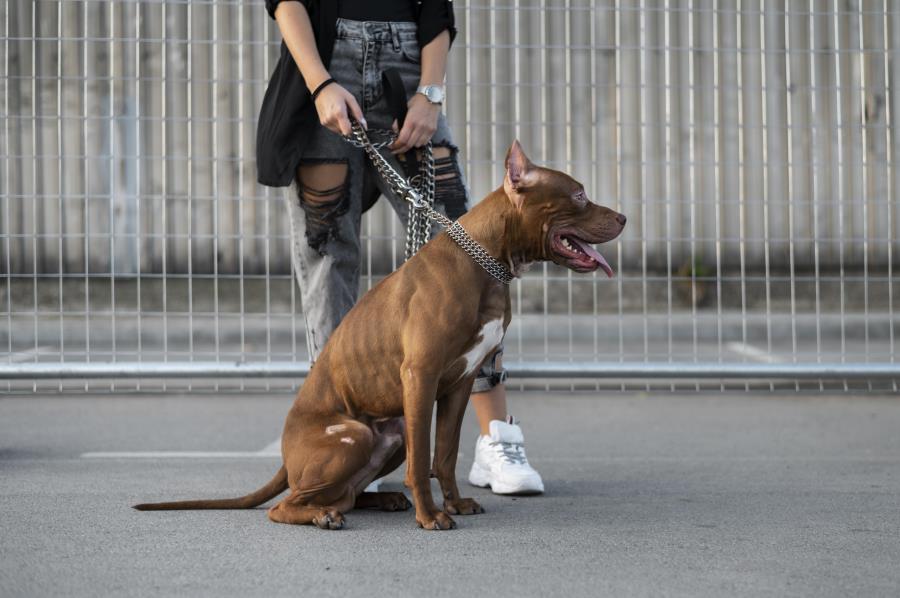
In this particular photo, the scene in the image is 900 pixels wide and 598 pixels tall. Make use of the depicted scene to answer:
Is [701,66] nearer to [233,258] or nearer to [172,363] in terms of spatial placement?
[233,258]

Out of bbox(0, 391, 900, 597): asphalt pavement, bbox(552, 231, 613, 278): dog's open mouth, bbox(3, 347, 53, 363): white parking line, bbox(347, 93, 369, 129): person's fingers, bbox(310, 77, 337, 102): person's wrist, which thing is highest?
bbox(310, 77, 337, 102): person's wrist

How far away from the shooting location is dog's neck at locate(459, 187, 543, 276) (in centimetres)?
335

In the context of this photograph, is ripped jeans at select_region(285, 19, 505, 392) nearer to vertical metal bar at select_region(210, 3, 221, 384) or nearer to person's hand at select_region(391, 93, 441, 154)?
person's hand at select_region(391, 93, 441, 154)

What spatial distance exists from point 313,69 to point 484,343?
98 centimetres

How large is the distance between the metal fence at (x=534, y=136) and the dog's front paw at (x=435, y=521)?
2.21m

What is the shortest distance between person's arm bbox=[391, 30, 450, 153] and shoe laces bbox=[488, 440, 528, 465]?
973 mm

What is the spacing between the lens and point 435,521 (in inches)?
130

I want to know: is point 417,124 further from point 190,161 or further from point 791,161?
point 791,161

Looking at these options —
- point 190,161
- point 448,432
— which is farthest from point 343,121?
point 190,161

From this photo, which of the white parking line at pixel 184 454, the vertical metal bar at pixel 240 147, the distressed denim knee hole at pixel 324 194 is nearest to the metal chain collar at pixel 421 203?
the distressed denim knee hole at pixel 324 194

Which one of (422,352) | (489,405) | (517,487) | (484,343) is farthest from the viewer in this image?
(489,405)

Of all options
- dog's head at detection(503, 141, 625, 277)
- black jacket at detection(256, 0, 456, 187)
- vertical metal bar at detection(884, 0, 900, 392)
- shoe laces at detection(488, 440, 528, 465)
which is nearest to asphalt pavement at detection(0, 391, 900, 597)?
shoe laces at detection(488, 440, 528, 465)

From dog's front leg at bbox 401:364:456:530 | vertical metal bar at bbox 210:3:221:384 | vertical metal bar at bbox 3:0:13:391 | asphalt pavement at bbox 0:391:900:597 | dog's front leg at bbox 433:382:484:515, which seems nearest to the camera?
asphalt pavement at bbox 0:391:900:597

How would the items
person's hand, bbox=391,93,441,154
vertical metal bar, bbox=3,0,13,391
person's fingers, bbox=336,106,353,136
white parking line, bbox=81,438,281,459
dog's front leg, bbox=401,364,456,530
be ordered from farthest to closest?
vertical metal bar, bbox=3,0,13,391
white parking line, bbox=81,438,281,459
person's hand, bbox=391,93,441,154
person's fingers, bbox=336,106,353,136
dog's front leg, bbox=401,364,456,530
